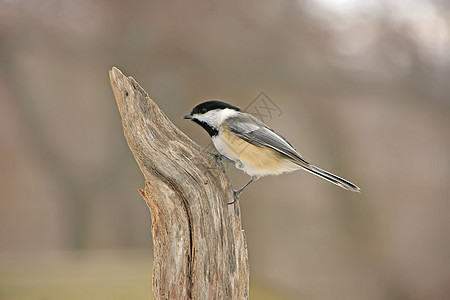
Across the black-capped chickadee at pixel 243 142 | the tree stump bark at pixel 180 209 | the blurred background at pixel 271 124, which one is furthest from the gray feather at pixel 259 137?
the blurred background at pixel 271 124

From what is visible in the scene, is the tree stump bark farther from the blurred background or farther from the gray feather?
the blurred background

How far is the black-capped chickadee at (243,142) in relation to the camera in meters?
1.82

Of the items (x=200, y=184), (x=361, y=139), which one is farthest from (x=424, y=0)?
(x=200, y=184)

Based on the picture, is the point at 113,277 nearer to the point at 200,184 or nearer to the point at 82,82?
the point at 82,82

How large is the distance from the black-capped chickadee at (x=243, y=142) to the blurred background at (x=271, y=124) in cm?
182

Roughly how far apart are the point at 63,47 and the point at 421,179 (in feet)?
9.69

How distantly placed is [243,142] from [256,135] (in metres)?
0.06

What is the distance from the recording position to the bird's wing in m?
1.82

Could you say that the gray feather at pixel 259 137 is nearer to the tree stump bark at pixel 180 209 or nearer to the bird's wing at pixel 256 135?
the bird's wing at pixel 256 135

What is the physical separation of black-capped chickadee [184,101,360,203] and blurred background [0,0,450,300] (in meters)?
1.82

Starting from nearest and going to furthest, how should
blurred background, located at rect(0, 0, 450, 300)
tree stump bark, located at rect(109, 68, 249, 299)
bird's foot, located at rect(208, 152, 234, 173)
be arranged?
tree stump bark, located at rect(109, 68, 249, 299) < bird's foot, located at rect(208, 152, 234, 173) < blurred background, located at rect(0, 0, 450, 300)

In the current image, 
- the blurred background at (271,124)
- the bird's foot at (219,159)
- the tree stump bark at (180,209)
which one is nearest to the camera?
the tree stump bark at (180,209)

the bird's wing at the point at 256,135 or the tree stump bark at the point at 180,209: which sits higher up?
the bird's wing at the point at 256,135

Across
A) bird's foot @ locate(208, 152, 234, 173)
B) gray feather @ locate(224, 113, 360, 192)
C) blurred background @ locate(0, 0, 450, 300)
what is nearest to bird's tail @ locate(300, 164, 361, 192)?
gray feather @ locate(224, 113, 360, 192)
